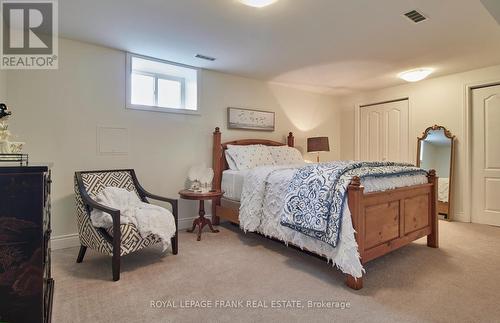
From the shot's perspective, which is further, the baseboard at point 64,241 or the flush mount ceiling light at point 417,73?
the flush mount ceiling light at point 417,73

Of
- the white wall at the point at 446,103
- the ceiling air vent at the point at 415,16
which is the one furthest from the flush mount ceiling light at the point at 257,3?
the white wall at the point at 446,103

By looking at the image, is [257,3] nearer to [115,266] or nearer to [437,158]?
[115,266]

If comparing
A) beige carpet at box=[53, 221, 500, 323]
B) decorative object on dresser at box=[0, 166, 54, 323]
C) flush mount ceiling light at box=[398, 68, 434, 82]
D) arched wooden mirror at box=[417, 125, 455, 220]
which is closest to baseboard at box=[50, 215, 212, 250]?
beige carpet at box=[53, 221, 500, 323]

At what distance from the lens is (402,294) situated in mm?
1969

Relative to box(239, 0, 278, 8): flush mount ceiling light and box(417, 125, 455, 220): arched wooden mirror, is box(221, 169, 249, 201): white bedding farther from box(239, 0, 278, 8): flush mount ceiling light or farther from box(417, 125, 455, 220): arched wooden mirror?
box(417, 125, 455, 220): arched wooden mirror

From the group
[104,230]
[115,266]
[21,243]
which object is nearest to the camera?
[21,243]

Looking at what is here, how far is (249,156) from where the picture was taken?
396 centimetres

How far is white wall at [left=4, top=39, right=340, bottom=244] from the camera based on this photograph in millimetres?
2818

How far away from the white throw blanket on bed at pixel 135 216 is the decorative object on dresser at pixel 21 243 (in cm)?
111

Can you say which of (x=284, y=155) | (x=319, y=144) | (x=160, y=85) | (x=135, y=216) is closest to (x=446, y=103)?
(x=319, y=144)

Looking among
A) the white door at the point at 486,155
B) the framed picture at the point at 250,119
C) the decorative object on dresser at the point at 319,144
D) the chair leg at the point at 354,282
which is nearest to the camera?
the chair leg at the point at 354,282

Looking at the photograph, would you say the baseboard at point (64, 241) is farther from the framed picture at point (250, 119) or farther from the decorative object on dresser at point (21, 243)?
the framed picture at point (250, 119)

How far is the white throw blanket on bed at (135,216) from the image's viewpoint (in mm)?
2332

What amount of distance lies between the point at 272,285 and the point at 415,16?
2648 millimetres
